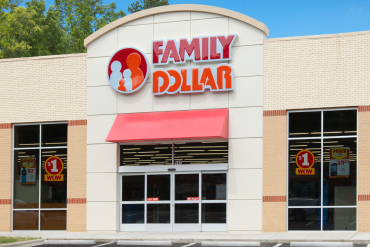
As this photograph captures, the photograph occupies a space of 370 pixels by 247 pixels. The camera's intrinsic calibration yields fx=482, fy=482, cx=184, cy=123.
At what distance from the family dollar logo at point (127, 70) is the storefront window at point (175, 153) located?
7.76 feet

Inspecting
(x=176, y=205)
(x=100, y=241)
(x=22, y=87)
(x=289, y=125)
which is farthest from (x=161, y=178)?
(x=22, y=87)

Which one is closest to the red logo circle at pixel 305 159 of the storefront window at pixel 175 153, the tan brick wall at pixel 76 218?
A: the storefront window at pixel 175 153

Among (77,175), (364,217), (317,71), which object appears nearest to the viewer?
(364,217)

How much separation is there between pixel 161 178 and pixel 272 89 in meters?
5.34

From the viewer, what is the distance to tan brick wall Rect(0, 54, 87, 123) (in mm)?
19609

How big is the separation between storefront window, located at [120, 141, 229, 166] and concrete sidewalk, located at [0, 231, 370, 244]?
2680 millimetres

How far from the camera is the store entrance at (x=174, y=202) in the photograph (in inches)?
697

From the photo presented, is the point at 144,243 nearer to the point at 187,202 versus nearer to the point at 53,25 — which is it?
the point at 187,202

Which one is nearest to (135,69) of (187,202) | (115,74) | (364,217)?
(115,74)

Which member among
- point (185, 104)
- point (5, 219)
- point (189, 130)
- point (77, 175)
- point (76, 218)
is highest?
point (185, 104)

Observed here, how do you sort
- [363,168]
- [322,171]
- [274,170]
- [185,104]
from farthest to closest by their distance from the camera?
[185,104] < [274,170] < [322,171] < [363,168]

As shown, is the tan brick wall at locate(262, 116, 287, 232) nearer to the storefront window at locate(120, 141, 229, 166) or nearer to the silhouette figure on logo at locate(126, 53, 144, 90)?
the storefront window at locate(120, 141, 229, 166)

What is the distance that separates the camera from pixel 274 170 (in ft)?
56.1

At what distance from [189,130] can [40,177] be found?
267 inches
